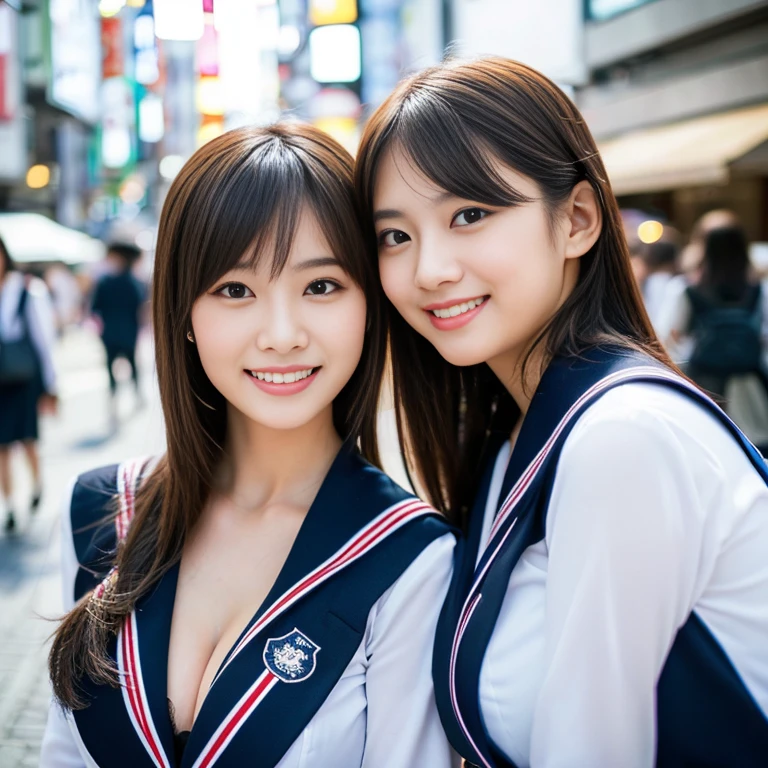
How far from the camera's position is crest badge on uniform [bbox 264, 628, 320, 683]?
5.21 ft

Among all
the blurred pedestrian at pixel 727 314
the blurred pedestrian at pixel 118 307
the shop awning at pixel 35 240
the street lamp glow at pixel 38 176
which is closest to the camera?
the blurred pedestrian at pixel 727 314

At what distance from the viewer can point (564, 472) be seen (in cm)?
135

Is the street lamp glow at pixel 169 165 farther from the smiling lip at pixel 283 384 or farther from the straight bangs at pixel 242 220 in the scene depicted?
the smiling lip at pixel 283 384

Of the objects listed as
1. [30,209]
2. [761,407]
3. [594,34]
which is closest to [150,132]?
[30,209]

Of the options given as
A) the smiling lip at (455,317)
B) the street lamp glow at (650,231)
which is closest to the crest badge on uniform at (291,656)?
the smiling lip at (455,317)

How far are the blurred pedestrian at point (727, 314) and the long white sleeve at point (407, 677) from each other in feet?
13.0

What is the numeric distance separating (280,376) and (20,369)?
13.9ft

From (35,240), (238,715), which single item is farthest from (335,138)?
(35,240)

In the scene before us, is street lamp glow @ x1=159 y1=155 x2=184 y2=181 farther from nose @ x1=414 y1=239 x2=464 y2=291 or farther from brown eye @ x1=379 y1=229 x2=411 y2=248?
nose @ x1=414 y1=239 x2=464 y2=291

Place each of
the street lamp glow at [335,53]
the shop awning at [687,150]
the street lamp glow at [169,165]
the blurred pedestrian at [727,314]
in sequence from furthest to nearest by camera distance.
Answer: the street lamp glow at [169,165] → the street lamp glow at [335,53] → the shop awning at [687,150] → the blurred pedestrian at [727,314]

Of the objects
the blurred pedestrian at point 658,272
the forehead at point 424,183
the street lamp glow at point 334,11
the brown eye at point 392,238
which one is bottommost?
the brown eye at point 392,238

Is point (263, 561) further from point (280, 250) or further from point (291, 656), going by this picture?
point (280, 250)

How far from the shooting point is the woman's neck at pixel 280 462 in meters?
1.95

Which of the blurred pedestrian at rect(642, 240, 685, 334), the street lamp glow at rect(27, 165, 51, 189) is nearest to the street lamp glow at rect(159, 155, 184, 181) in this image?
the street lamp glow at rect(27, 165, 51, 189)
